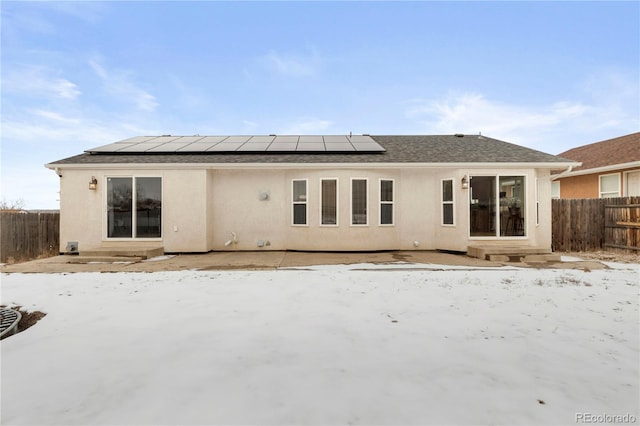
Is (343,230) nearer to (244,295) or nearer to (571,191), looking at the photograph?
(244,295)

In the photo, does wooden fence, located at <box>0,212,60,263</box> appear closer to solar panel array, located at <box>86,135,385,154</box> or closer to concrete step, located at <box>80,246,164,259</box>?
concrete step, located at <box>80,246,164,259</box>

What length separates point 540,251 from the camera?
29.2ft

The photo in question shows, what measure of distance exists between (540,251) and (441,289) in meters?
5.80

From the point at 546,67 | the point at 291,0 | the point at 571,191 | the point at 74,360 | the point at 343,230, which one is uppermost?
the point at 291,0

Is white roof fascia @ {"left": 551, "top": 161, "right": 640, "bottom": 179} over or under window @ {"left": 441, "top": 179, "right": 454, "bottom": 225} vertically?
over

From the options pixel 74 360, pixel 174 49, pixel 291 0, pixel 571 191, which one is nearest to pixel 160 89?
pixel 174 49

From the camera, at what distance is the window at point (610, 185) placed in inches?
509

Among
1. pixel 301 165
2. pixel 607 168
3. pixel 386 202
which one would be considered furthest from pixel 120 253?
pixel 607 168

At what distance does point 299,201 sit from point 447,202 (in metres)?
4.94

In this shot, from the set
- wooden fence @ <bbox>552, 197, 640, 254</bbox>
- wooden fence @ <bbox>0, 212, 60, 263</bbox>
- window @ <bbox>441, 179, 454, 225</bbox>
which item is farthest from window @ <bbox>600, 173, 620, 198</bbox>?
wooden fence @ <bbox>0, 212, 60, 263</bbox>

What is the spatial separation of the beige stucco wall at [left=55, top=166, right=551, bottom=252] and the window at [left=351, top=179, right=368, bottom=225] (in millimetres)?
168

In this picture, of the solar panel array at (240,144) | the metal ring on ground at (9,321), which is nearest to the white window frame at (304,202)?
the solar panel array at (240,144)

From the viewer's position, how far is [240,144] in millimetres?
11695

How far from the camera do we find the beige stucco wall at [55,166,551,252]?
954cm
